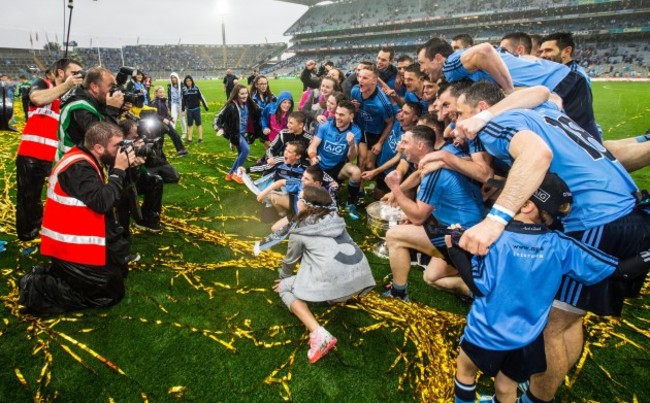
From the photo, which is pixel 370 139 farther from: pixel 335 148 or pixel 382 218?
pixel 382 218

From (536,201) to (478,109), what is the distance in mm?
886

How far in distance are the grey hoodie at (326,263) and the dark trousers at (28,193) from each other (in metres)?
3.95

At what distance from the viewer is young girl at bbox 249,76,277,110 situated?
9.24 meters

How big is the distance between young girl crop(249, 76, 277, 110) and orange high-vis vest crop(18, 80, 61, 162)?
491cm

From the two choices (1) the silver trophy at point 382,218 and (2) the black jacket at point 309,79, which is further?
(2) the black jacket at point 309,79

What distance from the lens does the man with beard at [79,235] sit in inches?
133

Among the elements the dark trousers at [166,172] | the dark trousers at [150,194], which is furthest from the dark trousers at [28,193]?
the dark trousers at [166,172]

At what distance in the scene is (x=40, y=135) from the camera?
16.0ft

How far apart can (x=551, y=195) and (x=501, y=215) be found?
1.10ft

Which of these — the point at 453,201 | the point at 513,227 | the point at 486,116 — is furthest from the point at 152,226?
the point at 513,227

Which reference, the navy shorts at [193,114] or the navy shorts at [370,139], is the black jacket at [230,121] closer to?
the navy shorts at [370,139]

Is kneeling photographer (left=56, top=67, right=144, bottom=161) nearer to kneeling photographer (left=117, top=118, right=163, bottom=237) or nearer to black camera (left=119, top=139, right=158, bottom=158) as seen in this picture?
kneeling photographer (left=117, top=118, right=163, bottom=237)

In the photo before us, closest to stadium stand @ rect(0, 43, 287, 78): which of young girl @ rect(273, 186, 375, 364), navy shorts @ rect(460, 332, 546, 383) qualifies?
young girl @ rect(273, 186, 375, 364)

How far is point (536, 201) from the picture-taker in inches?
79.0
